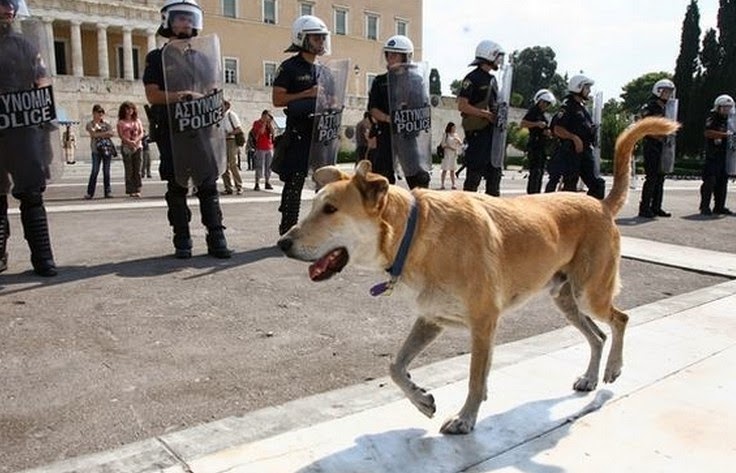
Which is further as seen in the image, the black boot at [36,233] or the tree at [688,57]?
the tree at [688,57]

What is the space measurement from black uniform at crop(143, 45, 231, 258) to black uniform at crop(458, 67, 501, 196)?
3.21 metres

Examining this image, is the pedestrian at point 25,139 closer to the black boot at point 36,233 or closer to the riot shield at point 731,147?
the black boot at point 36,233

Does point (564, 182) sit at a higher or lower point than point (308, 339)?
higher

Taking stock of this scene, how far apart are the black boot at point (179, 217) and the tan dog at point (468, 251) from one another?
13.1 ft

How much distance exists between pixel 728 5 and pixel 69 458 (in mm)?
50287

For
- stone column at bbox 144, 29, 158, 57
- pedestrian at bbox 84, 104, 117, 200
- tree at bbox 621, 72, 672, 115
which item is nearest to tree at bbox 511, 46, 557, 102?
tree at bbox 621, 72, 672, 115

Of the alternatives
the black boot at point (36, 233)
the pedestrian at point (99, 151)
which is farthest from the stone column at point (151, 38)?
the black boot at point (36, 233)

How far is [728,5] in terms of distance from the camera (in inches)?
1684

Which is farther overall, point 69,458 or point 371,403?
point 371,403

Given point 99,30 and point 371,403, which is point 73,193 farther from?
point 99,30

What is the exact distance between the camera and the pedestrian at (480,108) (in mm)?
8023

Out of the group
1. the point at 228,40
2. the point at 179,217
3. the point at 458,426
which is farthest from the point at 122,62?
the point at 458,426

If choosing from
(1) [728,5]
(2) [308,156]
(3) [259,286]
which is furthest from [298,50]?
(1) [728,5]

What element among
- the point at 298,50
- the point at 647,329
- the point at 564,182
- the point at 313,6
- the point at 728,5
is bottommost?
the point at 647,329
